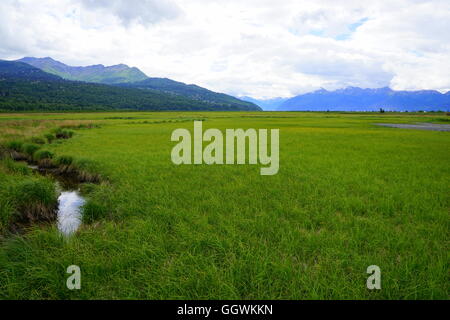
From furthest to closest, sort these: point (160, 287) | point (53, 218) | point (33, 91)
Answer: point (33, 91) → point (53, 218) → point (160, 287)

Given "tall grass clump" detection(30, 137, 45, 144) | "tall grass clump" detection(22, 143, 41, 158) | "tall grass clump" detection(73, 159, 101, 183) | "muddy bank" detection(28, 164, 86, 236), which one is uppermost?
"tall grass clump" detection(30, 137, 45, 144)

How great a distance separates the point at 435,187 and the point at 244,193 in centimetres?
671

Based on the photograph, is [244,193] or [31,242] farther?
[244,193]

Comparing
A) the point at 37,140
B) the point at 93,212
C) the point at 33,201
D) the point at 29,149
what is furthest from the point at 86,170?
the point at 37,140

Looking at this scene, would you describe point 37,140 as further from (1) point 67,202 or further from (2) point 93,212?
(2) point 93,212

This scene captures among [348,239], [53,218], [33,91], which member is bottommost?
[53,218]

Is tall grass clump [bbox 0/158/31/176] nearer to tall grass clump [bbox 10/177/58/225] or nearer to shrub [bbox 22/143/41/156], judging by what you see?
tall grass clump [bbox 10/177/58/225]

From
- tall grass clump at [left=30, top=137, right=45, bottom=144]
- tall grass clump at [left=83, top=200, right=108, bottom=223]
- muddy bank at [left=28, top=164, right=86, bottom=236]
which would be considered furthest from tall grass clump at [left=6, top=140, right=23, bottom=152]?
tall grass clump at [left=83, top=200, right=108, bottom=223]

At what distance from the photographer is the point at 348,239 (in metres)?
4.83

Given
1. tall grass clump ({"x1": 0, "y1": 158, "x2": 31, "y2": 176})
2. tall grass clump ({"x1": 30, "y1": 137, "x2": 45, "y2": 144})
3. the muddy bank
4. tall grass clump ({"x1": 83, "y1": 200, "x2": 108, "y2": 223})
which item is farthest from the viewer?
tall grass clump ({"x1": 30, "y1": 137, "x2": 45, "y2": 144})
